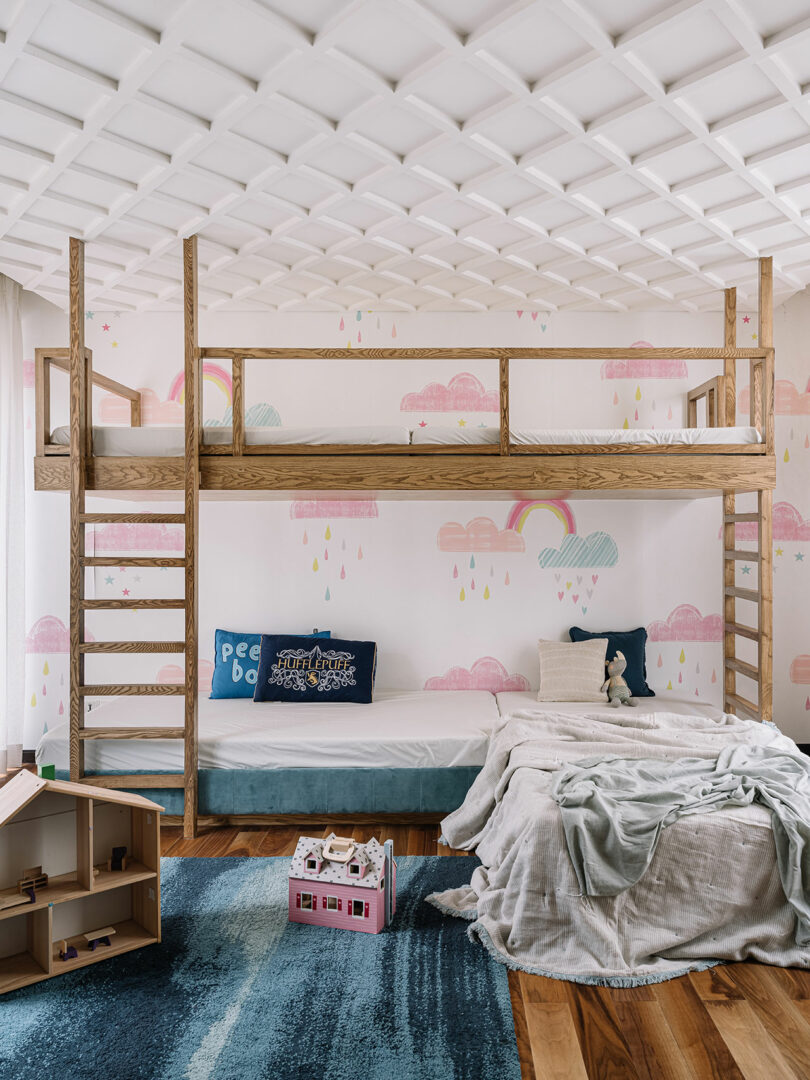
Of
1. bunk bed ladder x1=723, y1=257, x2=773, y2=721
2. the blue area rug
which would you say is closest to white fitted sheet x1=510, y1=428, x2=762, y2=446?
bunk bed ladder x1=723, y1=257, x2=773, y2=721

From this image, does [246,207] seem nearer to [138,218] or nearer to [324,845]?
[138,218]

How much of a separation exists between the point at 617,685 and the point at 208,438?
2541 mm

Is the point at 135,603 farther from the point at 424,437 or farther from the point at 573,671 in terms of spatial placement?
the point at 573,671

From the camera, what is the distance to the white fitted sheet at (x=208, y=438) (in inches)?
137

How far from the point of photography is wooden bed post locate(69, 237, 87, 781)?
3.42 m

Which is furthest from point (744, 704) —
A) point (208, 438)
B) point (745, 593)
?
point (208, 438)

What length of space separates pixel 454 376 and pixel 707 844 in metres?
3.03

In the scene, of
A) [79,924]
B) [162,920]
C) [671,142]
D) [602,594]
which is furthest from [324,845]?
[671,142]

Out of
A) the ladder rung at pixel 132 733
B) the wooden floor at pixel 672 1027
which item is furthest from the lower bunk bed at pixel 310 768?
the wooden floor at pixel 672 1027

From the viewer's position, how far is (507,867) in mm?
2586

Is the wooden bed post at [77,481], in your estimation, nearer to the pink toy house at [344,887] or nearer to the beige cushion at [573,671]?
the pink toy house at [344,887]

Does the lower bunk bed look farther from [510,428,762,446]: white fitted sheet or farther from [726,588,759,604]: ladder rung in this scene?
[726,588,759,604]: ladder rung

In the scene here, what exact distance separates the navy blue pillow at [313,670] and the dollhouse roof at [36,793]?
1.61 meters

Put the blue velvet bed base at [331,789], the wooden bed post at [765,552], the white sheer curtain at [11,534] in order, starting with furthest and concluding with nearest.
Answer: the white sheer curtain at [11,534], the wooden bed post at [765,552], the blue velvet bed base at [331,789]
